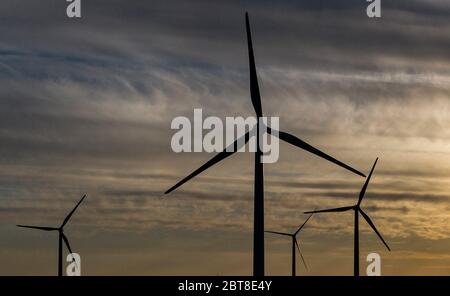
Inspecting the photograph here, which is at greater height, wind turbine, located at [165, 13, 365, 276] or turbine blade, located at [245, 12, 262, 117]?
turbine blade, located at [245, 12, 262, 117]

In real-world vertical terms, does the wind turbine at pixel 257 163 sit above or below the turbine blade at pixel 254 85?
below

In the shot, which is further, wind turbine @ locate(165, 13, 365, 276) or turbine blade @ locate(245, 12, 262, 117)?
turbine blade @ locate(245, 12, 262, 117)

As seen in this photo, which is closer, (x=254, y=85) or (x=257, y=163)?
(x=257, y=163)

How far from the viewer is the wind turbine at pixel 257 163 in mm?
69750

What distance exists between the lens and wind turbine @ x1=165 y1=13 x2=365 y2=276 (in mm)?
69750

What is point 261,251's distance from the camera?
229 feet

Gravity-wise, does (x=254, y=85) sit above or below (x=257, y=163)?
above

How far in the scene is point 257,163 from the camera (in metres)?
72.6

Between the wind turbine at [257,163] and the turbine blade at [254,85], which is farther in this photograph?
the turbine blade at [254,85]
